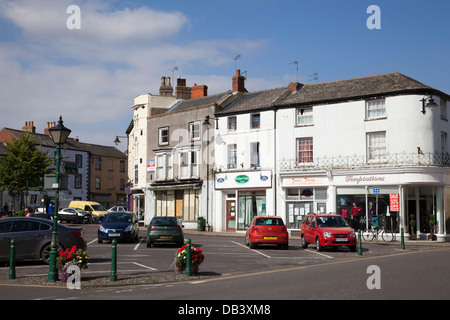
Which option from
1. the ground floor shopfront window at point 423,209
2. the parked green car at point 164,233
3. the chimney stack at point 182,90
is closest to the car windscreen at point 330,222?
the parked green car at point 164,233

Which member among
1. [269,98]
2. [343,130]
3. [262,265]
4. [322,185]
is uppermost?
[269,98]

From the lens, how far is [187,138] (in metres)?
44.5

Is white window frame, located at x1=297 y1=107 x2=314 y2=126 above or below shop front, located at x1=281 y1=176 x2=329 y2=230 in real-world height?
above

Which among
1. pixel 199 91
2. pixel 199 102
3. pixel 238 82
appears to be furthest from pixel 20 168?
pixel 238 82

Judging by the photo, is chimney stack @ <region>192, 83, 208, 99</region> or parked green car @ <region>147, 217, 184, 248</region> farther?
chimney stack @ <region>192, 83, 208, 99</region>

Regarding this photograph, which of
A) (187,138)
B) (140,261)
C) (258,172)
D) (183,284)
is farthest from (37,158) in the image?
(183,284)

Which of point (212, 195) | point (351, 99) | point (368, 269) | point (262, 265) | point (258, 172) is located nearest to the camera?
point (368, 269)

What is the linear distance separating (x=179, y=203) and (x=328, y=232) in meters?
23.4

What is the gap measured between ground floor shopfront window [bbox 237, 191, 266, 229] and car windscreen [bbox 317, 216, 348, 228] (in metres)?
14.0

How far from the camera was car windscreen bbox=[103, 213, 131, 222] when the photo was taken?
2731 centimetres

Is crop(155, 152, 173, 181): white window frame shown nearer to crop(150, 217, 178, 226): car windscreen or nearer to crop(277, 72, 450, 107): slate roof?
crop(277, 72, 450, 107): slate roof

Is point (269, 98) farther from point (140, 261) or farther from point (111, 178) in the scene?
point (111, 178)

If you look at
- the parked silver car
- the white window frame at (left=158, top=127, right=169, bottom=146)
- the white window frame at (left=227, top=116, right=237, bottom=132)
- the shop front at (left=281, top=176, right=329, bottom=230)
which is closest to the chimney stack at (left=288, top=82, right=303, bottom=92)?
the white window frame at (left=227, top=116, right=237, bottom=132)
